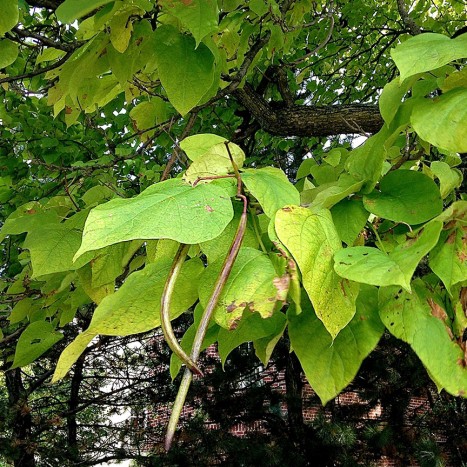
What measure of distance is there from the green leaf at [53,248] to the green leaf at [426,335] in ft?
1.67

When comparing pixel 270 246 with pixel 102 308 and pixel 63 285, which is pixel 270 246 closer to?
pixel 102 308

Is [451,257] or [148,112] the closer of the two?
[451,257]

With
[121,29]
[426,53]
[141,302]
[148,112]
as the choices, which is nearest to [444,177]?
[426,53]

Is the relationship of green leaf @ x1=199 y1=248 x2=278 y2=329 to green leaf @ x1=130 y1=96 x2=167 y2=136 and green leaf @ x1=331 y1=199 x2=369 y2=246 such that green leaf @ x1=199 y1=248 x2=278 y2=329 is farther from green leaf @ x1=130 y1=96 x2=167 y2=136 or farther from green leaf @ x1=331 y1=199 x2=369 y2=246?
green leaf @ x1=130 y1=96 x2=167 y2=136

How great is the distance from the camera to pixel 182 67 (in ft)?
2.64

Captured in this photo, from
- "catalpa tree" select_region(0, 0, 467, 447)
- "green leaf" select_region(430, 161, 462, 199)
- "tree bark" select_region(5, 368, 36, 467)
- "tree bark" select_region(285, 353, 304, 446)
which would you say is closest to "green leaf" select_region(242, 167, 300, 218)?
"catalpa tree" select_region(0, 0, 467, 447)

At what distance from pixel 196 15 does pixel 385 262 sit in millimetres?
A: 466

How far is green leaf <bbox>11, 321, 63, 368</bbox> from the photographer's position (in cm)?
127

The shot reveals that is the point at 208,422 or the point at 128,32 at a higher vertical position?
the point at 128,32

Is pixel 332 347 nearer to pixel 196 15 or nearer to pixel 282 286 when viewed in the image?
pixel 282 286

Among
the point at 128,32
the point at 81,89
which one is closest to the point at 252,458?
the point at 81,89

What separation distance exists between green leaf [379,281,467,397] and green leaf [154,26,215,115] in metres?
0.43

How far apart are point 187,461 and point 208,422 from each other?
309 mm

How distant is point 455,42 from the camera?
0.51m
